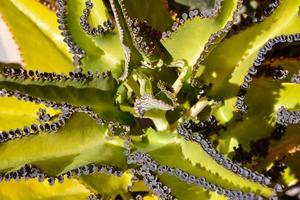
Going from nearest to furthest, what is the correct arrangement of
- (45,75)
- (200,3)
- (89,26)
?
1. (45,75)
2. (89,26)
3. (200,3)

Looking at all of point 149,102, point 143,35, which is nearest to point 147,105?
point 149,102

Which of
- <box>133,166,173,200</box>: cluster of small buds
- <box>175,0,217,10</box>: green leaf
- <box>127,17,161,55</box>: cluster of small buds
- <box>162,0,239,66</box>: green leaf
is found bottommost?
<box>133,166,173,200</box>: cluster of small buds

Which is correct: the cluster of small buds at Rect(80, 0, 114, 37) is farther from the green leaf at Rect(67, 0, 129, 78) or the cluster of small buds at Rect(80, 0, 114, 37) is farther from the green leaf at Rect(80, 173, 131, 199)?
the green leaf at Rect(80, 173, 131, 199)

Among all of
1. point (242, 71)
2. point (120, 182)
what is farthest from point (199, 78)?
point (120, 182)

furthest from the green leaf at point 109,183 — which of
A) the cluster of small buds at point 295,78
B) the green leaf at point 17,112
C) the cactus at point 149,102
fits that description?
the cluster of small buds at point 295,78

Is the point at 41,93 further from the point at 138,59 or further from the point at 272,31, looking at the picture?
the point at 272,31

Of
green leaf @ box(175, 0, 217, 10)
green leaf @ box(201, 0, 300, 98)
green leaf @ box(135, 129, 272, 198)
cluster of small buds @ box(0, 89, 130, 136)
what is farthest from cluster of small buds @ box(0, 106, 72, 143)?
green leaf @ box(175, 0, 217, 10)

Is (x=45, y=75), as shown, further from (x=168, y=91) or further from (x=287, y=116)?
(x=287, y=116)
